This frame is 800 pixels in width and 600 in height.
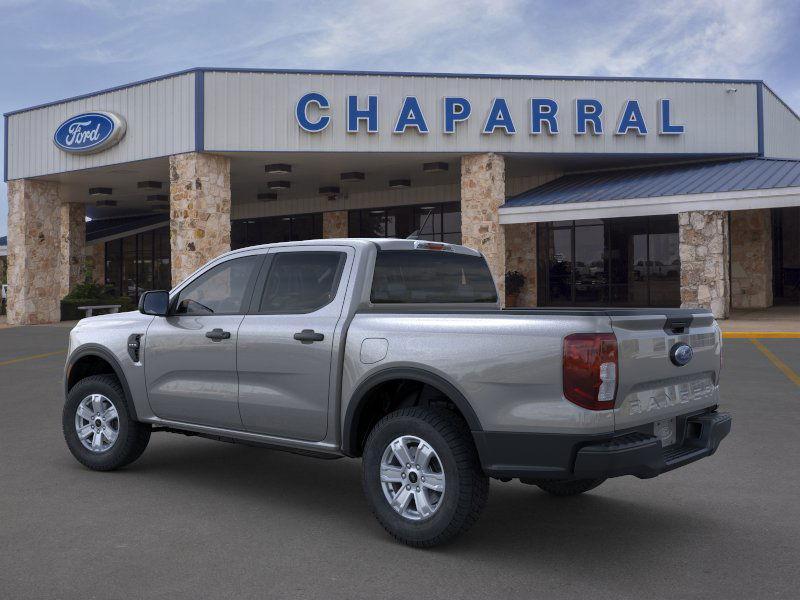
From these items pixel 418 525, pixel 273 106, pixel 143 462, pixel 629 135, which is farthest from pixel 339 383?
pixel 629 135

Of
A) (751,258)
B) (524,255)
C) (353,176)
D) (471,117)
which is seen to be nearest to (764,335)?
(471,117)

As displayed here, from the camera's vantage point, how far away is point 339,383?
5.07m

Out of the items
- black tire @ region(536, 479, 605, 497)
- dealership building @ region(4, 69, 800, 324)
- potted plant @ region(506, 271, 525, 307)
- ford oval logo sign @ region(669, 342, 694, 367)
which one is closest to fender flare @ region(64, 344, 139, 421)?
black tire @ region(536, 479, 605, 497)

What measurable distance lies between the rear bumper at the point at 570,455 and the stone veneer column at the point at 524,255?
2493 centimetres

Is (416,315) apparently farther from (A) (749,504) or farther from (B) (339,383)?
(A) (749,504)

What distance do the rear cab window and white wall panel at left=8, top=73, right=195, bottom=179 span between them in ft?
60.3

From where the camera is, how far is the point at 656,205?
22.2 meters

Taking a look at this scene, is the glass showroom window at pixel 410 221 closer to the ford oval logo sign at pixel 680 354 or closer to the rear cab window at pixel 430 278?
the rear cab window at pixel 430 278

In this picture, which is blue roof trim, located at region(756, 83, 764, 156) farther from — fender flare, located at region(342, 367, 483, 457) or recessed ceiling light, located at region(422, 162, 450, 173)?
fender flare, located at region(342, 367, 483, 457)

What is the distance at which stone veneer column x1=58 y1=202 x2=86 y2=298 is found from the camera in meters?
33.9

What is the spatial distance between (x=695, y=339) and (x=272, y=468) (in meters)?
3.52

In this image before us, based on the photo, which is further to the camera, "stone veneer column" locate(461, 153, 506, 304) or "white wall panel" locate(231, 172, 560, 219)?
"white wall panel" locate(231, 172, 560, 219)

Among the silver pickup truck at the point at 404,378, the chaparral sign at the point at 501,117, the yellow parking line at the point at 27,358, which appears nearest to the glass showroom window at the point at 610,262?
the chaparral sign at the point at 501,117

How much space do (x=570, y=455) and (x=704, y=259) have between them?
19.4 metres
